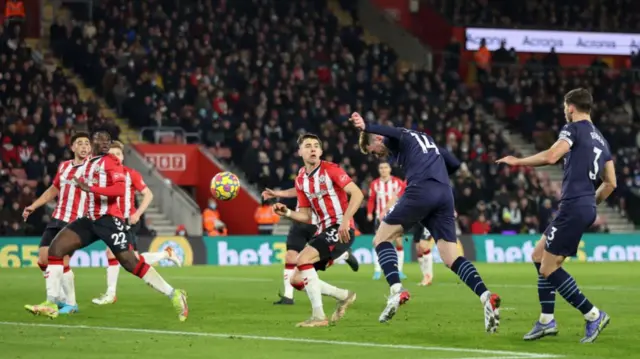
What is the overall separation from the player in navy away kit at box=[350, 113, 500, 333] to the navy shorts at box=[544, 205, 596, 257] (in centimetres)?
141

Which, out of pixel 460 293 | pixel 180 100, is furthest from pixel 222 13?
pixel 460 293

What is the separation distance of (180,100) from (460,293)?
18.8m

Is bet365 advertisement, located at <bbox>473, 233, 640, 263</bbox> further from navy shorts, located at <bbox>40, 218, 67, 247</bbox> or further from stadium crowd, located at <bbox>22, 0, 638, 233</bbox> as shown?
navy shorts, located at <bbox>40, 218, 67, 247</bbox>

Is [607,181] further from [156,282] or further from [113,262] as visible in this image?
[113,262]

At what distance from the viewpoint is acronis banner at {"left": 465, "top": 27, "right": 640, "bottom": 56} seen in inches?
1922

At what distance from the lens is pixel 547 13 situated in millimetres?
50531

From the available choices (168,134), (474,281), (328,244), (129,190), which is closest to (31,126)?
(168,134)

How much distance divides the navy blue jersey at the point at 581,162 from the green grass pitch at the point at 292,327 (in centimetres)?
138

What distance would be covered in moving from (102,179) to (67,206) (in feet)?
4.88

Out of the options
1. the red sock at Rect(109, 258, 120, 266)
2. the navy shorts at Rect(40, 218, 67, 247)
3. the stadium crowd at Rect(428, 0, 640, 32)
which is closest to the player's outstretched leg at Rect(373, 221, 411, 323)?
the navy shorts at Rect(40, 218, 67, 247)

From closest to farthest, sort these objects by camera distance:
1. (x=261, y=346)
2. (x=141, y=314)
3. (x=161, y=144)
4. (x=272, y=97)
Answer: (x=261, y=346)
(x=141, y=314)
(x=161, y=144)
(x=272, y=97)

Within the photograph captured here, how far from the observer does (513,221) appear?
37.8 metres

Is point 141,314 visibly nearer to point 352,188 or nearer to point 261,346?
point 352,188

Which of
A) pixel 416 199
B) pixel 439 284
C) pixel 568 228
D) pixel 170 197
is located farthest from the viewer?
pixel 170 197
